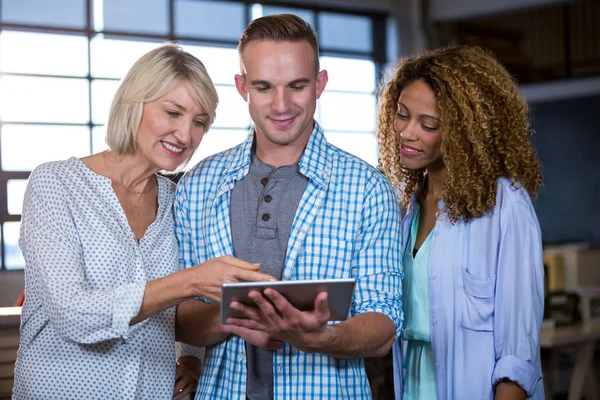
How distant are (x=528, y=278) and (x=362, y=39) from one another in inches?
321

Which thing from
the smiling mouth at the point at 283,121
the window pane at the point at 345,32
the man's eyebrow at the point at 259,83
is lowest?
the smiling mouth at the point at 283,121

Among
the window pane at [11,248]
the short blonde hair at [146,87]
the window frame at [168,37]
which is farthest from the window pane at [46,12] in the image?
the short blonde hair at [146,87]

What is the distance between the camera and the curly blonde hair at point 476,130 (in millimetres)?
2105

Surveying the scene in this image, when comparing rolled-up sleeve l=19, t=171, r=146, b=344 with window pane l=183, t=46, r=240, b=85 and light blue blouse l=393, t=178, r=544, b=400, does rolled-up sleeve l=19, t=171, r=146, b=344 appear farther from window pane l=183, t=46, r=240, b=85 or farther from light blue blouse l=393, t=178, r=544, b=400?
window pane l=183, t=46, r=240, b=85

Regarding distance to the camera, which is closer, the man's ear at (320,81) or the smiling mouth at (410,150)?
the man's ear at (320,81)

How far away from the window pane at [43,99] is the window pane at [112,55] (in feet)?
0.73

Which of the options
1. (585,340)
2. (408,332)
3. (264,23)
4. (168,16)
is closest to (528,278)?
(408,332)

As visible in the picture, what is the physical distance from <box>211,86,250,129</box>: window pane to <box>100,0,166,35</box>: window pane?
0.86m

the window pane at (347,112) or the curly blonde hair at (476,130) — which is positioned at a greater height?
the window pane at (347,112)

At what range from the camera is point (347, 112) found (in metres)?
9.70

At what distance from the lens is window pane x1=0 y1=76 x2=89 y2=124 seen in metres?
7.54

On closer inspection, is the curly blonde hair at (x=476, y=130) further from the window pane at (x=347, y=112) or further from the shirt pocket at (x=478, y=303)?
the window pane at (x=347, y=112)

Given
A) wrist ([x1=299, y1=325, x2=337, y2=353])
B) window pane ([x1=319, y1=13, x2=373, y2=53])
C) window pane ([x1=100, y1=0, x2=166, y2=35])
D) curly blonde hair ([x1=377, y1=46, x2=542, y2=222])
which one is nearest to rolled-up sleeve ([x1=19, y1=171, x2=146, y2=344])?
wrist ([x1=299, y1=325, x2=337, y2=353])

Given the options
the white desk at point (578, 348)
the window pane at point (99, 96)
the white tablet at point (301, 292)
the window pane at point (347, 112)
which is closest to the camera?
the white tablet at point (301, 292)
